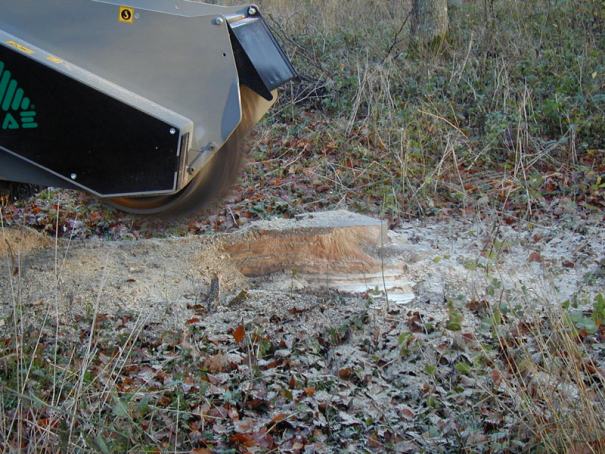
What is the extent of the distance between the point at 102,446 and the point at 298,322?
1467 millimetres

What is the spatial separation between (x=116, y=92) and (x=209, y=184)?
76 centimetres

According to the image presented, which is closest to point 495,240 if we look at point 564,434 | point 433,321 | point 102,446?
point 433,321

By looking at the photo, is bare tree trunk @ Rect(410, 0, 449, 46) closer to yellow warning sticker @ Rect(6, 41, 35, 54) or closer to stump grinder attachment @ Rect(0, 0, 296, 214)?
stump grinder attachment @ Rect(0, 0, 296, 214)

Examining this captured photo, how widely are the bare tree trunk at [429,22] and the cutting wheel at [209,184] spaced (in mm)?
4927

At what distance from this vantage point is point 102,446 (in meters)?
2.16

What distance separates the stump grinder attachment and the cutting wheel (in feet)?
0.54

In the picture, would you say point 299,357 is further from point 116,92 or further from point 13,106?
point 13,106

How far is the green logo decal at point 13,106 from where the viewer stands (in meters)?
3.41

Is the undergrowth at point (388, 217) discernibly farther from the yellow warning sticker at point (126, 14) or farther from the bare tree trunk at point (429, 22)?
the yellow warning sticker at point (126, 14)

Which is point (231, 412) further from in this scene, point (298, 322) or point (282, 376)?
point (298, 322)

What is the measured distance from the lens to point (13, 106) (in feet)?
11.3

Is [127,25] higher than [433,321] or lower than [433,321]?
higher

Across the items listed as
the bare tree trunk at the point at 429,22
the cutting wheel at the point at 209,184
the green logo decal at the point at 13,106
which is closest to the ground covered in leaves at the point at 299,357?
the cutting wheel at the point at 209,184

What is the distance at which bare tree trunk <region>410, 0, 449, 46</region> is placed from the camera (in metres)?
8.34
